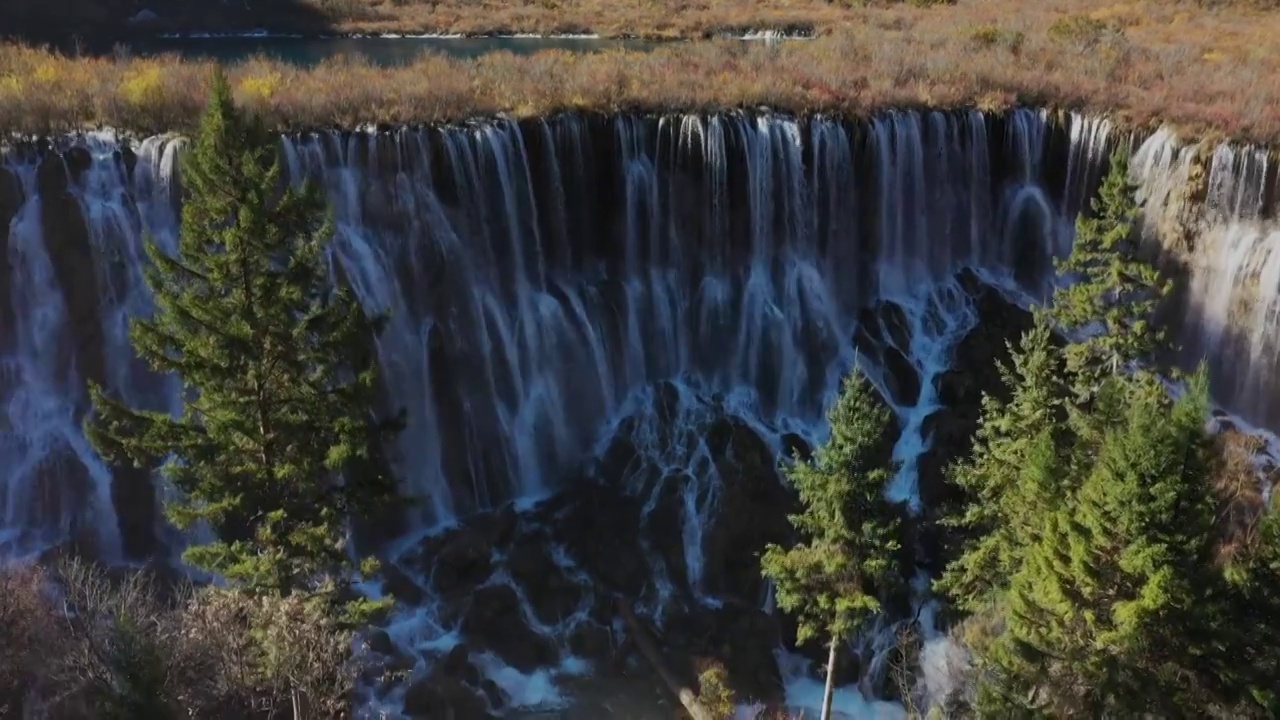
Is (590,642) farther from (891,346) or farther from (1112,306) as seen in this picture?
(1112,306)

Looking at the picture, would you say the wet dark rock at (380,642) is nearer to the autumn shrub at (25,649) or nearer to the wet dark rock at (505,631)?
the wet dark rock at (505,631)

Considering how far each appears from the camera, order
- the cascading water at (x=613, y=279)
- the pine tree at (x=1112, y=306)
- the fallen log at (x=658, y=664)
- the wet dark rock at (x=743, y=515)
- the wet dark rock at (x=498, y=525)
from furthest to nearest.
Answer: the wet dark rock at (x=498, y=525), the wet dark rock at (x=743, y=515), the cascading water at (x=613, y=279), the pine tree at (x=1112, y=306), the fallen log at (x=658, y=664)

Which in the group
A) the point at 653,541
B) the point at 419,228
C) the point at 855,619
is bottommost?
the point at 653,541

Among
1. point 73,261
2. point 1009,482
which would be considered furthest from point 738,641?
point 73,261

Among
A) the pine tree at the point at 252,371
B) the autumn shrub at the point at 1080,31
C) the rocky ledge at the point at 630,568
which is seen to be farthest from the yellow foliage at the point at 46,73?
the autumn shrub at the point at 1080,31

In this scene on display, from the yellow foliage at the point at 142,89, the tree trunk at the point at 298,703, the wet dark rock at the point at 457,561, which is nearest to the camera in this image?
the tree trunk at the point at 298,703

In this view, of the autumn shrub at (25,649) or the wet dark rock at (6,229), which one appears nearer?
the autumn shrub at (25,649)

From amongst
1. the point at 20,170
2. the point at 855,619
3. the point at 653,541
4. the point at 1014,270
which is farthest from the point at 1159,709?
the point at 20,170

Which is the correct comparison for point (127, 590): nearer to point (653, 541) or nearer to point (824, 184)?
point (653, 541)

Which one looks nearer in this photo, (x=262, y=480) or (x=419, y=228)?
(x=262, y=480)
